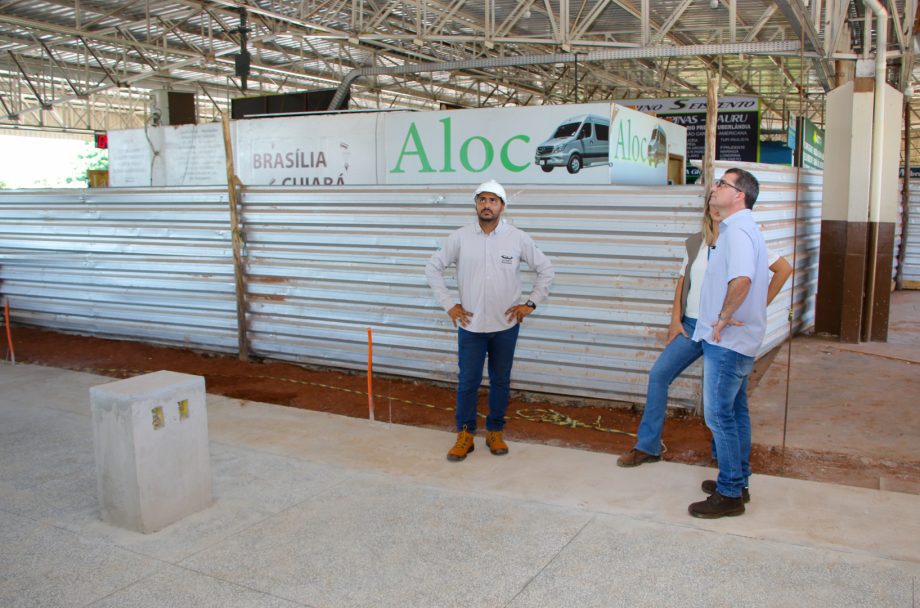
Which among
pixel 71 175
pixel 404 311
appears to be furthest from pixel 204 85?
pixel 404 311

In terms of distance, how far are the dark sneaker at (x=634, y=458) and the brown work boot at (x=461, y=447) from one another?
1028 mm

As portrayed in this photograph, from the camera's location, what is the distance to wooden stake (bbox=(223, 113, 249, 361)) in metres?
8.42

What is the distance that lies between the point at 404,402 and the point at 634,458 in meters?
2.54

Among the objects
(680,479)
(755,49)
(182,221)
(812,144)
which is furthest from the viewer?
(812,144)

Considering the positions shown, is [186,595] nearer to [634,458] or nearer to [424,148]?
[634,458]

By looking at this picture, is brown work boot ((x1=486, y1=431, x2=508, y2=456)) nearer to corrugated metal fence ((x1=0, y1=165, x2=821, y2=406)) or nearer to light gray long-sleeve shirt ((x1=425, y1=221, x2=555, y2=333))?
light gray long-sleeve shirt ((x1=425, y1=221, x2=555, y2=333))

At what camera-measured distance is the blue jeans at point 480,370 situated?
5473mm

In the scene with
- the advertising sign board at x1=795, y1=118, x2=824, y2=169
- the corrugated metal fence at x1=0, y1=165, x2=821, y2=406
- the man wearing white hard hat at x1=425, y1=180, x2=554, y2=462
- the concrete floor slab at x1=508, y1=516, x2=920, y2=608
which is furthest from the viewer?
the advertising sign board at x1=795, y1=118, x2=824, y2=169

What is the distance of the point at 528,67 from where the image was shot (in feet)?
88.2

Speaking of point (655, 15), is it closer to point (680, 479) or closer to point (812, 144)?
point (812, 144)

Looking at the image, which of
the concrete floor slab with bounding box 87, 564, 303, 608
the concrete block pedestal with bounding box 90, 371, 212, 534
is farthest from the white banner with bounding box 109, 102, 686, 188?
the concrete floor slab with bounding box 87, 564, 303, 608

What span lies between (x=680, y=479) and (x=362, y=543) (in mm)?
2085

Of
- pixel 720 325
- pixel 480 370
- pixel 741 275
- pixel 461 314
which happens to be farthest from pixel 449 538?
pixel 741 275

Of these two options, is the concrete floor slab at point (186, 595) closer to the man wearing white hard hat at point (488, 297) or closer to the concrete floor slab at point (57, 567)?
the concrete floor slab at point (57, 567)
